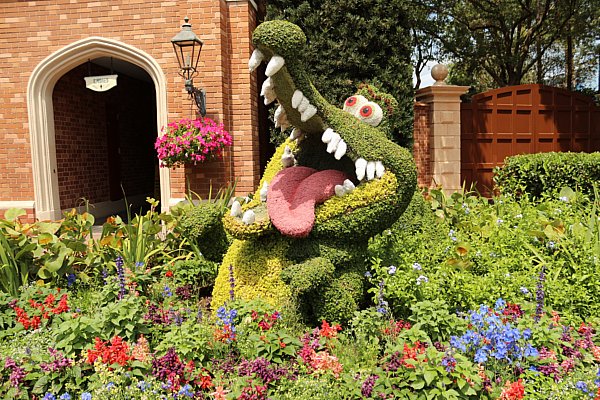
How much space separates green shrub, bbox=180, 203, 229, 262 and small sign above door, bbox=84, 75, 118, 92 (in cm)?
445

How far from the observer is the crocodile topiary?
2.68 meters

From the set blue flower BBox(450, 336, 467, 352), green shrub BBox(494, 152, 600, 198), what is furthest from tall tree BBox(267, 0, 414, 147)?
blue flower BBox(450, 336, 467, 352)

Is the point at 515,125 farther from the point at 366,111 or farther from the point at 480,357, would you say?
the point at 480,357

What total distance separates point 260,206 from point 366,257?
2.67ft

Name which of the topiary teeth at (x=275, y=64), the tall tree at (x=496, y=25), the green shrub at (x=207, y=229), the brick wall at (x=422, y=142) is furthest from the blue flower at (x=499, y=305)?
the tall tree at (x=496, y=25)

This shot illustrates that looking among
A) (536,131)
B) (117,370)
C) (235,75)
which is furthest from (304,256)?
(536,131)

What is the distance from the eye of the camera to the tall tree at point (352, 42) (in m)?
6.81

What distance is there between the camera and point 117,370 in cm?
220

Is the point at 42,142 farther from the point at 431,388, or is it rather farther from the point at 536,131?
the point at 536,131

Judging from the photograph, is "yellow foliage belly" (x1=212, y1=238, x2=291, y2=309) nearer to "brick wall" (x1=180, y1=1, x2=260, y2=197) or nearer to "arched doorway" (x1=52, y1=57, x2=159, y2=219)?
"brick wall" (x1=180, y1=1, x2=260, y2=197)

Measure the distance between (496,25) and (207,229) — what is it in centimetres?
1375

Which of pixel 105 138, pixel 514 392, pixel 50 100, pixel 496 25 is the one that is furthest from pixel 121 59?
pixel 496 25

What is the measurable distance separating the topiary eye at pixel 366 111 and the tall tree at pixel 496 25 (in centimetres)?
1075

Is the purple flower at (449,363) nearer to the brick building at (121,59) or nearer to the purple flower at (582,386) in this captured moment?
the purple flower at (582,386)
